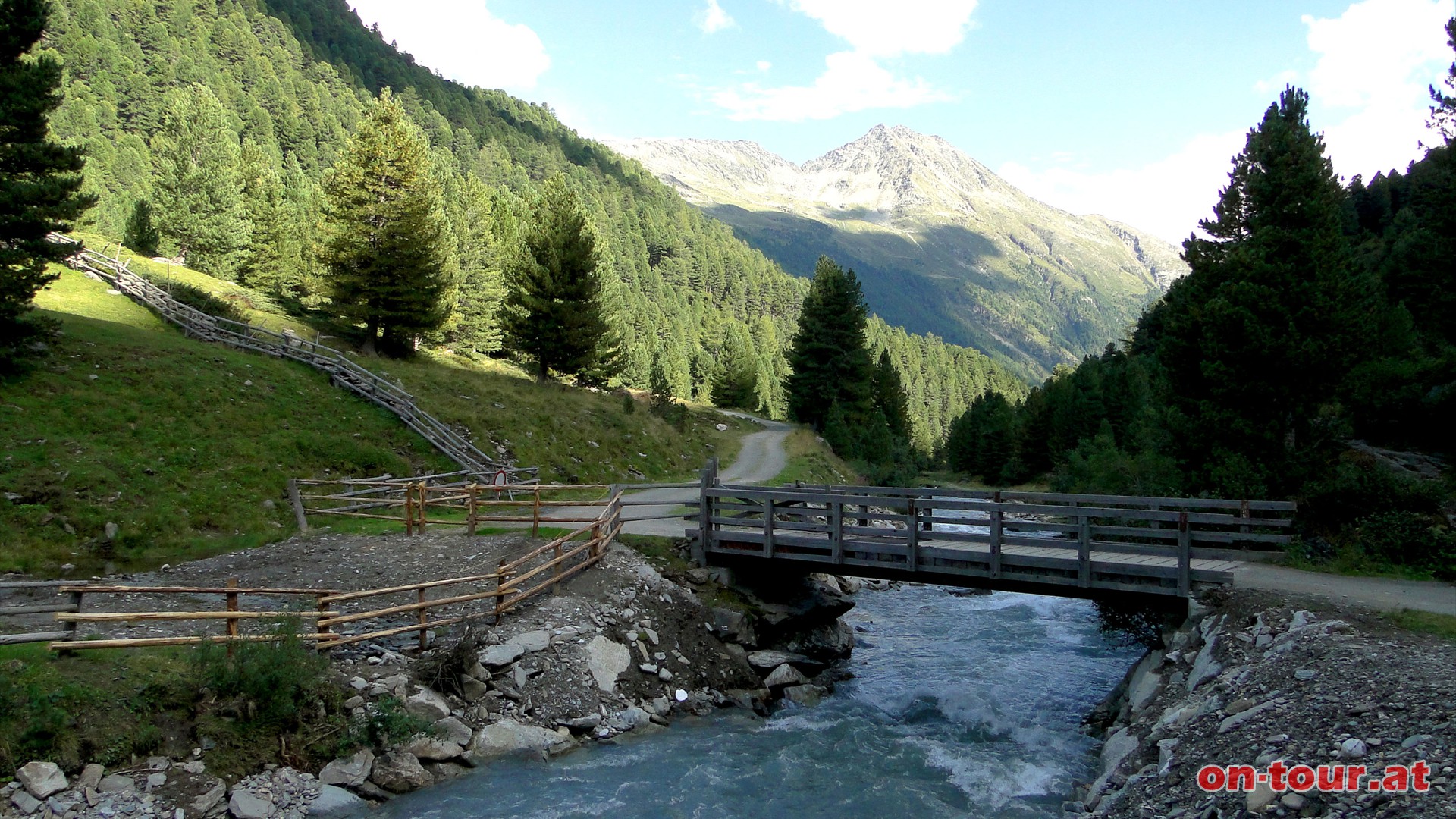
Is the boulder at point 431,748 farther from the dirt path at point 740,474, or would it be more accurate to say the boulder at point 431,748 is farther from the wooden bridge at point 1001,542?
the dirt path at point 740,474

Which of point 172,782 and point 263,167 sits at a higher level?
point 263,167

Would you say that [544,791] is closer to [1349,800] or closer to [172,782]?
[172,782]

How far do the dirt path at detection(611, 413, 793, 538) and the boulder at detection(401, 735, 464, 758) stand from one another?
9.50 metres

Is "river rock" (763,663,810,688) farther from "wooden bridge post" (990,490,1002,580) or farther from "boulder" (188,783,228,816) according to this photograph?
"boulder" (188,783,228,816)

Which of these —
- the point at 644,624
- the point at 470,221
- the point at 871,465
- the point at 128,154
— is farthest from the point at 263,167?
the point at 644,624

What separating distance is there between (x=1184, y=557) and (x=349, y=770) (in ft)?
48.1

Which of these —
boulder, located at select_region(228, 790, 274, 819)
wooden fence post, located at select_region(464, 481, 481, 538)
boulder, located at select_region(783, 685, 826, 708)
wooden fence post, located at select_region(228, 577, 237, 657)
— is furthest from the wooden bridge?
boulder, located at select_region(228, 790, 274, 819)

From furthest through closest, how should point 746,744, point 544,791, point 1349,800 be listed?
point 746,744 → point 544,791 → point 1349,800

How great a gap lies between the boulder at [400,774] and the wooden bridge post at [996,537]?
1128 cm

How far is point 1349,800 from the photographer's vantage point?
7.54 meters

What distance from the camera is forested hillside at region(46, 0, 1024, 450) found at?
53.5 meters

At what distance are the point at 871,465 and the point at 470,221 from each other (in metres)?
34.6

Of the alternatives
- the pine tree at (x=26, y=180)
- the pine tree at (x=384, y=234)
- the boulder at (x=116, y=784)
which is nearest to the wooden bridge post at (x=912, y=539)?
the boulder at (x=116, y=784)

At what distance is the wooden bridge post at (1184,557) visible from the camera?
14719 millimetres
